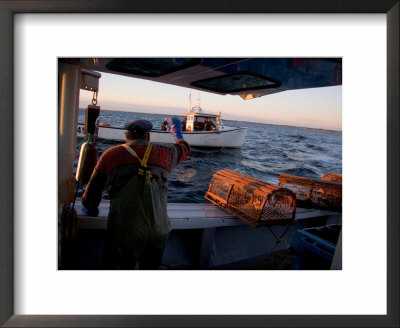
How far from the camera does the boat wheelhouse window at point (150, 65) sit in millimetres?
3307

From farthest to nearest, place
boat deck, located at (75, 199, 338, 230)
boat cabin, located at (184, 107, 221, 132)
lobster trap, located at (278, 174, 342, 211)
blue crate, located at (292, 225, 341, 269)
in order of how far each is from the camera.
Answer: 1. boat cabin, located at (184, 107, 221, 132)
2. lobster trap, located at (278, 174, 342, 211)
3. blue crate, located at (292, 225, 341, 269)
4. boat deck, located at (75, 199, 338, 230)

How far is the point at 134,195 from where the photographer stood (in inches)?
118

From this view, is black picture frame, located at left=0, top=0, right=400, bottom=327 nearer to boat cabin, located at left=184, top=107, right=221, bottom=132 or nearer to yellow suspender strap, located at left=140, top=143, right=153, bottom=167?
yellow suspender strap, located at left=140, top=143, right=153, bottom=167

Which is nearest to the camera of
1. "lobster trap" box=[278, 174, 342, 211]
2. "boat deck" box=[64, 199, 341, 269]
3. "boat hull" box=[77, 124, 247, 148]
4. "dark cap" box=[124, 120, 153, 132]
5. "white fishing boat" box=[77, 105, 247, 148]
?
"dark cap" box=[124, 120, 153, 132]

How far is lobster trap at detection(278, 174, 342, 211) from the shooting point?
5336 mm

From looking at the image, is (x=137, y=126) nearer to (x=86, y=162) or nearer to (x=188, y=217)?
(x=86, y=162)

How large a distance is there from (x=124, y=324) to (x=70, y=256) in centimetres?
102

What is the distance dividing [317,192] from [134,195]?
12.2ft

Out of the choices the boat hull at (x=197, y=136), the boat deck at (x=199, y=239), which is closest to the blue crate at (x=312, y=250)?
the boat deck at (x=199, y=239)

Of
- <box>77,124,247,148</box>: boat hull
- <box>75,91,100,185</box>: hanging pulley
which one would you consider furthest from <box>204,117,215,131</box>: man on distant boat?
<box>75,91,100,185</box>: hanging pulley

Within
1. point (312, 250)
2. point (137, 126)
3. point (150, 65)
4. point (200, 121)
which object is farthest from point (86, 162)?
point (200, 121)

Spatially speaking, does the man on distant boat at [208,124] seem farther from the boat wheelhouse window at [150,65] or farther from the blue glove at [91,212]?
the blue glove at [91,212]

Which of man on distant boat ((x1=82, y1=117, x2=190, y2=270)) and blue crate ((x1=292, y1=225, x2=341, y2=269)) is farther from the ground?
man on distant boat ((x1=82, y1=117, x2=190, y2=270))

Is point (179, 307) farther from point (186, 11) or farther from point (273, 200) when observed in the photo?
point (186, 11)
